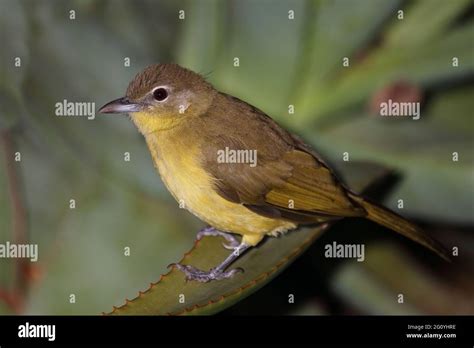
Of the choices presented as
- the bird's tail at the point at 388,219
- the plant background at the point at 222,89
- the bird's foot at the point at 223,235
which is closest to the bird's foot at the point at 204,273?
the bird's foot at the point at 223,235

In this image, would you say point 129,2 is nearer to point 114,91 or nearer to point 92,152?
point 114,91

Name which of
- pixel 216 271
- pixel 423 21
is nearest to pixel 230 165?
pixel 216 271

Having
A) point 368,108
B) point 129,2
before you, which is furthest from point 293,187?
point 129,2

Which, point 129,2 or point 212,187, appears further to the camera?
point 129,2

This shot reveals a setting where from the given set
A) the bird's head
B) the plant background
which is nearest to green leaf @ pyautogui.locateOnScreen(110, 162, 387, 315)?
the plant background

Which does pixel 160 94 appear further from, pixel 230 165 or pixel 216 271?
pixel 216 271

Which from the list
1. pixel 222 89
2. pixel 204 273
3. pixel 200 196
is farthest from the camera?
pixel 222 89
